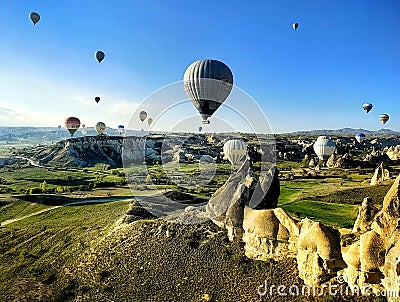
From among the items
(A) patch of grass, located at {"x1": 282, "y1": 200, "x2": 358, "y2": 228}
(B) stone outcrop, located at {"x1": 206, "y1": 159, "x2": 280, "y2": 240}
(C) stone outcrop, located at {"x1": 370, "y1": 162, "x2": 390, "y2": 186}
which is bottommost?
(A) patch of grass, located at {"x1": 282, "y1": 200, "x2": 358, "y2": 228}

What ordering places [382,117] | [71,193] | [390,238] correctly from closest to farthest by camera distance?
[390,238] < [71,193] < [382,117]

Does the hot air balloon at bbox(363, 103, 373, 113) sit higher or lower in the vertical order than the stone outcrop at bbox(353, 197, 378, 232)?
higher

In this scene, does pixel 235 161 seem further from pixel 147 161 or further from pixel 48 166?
pixel 48 166

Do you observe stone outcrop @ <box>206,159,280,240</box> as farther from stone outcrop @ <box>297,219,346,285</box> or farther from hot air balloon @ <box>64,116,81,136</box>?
hot air balloon @ <box>64,116,81,136</box>

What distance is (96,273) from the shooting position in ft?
67.4

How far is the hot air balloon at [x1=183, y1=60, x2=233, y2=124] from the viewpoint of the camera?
27.0 metres

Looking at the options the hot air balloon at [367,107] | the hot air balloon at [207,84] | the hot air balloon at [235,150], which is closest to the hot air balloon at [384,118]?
the hot air balloon at [367,107]

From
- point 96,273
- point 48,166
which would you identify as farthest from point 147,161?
point 96,273

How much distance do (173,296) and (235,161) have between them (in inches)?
1232

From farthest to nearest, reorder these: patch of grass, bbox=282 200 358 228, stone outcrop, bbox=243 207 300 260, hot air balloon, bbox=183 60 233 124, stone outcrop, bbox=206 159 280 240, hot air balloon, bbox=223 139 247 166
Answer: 1. hot air balloon, bbox=223 139 247 166
2. hot air balloon, bbox=183 60 233 124
3. patch of grass, bbox=282 200 358 228
4. stone outcrop, bbox=206 159 280 240
5. stone outcrop, bbox=243 207 300 260

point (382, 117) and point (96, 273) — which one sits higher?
point (382, 117)

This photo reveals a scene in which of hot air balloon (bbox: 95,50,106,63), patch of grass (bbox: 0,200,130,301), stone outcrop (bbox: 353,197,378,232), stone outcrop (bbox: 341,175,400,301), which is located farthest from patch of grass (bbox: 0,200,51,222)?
stone outcrop (bbox: 341,175,400,301)

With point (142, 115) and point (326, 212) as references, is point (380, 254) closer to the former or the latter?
point (326, 212)

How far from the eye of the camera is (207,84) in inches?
1071
